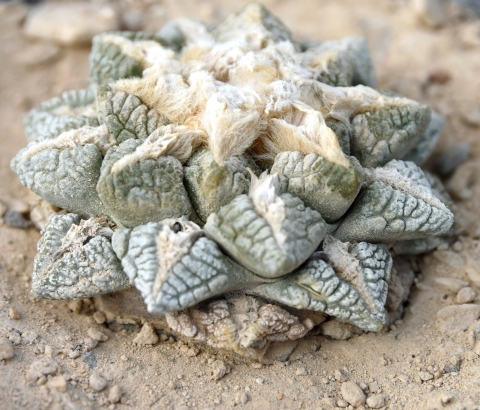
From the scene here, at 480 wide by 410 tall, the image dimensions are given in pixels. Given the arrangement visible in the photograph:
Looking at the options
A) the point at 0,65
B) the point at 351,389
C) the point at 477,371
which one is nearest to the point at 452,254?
the point at 477,371

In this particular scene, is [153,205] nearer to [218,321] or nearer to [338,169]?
[218,321]

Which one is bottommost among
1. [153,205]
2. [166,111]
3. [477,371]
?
[477,371]

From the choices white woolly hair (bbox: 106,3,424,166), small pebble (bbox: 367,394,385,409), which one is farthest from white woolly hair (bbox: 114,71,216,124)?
small pebble (bbox: 367,394,385,409)

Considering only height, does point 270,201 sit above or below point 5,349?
above

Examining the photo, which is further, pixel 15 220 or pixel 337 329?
pixel 15 220

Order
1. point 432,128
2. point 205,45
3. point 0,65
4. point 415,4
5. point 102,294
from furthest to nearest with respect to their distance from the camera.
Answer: point 415,4, point 0,65, point 432,128, point 205,45, point 102,294

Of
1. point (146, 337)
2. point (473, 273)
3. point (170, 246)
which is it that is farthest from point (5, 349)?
point (473, 273)

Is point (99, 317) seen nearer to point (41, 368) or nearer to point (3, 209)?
point (41, 368)
